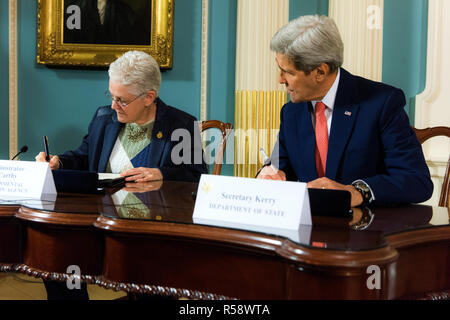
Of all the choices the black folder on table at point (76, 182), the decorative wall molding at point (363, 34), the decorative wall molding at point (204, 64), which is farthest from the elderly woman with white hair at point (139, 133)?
the decorative wall molding at point (363, 34)

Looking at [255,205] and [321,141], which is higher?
[321,141]

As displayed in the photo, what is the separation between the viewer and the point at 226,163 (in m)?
3.77

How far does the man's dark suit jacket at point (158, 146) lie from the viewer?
219 centimetres

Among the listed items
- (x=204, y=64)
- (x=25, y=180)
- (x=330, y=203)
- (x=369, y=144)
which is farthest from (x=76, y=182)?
(x=204, y=64)

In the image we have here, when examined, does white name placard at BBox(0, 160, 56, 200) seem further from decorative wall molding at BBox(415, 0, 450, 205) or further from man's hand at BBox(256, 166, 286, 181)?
decorative wall molding at BBox(415, 0, 450, 205)

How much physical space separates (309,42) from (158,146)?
936 millimetres

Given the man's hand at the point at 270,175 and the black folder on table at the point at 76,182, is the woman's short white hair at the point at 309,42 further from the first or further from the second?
the black folder on table at the point at 76,182

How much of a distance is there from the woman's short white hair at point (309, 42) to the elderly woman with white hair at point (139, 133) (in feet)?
2.51

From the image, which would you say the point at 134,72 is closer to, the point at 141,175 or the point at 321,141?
the point at 141,175

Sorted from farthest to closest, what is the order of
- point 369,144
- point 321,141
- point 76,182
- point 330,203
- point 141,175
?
point 141,175 < point 321,141 < point 369,144 < point 76,182 < point 330,203

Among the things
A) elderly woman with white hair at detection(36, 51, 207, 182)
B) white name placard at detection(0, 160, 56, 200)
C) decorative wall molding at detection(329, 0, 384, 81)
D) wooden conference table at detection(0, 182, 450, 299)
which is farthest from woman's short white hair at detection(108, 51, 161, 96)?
decorative wall molding at detection(329, 0, 384, 81)

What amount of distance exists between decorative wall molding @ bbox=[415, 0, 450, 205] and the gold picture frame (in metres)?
1.91

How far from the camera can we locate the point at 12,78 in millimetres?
3754

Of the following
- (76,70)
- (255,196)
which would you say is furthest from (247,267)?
(76,70)
